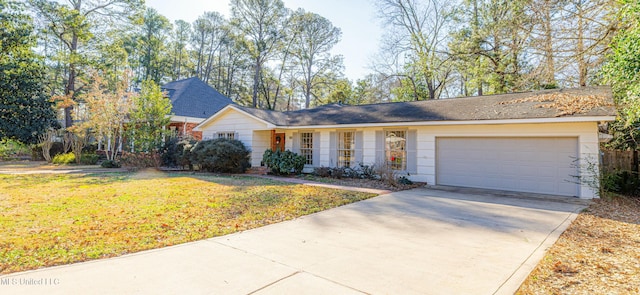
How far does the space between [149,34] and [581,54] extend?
37184 mm

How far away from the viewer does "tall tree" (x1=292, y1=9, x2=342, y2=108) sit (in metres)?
30.5

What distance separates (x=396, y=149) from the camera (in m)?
12.0

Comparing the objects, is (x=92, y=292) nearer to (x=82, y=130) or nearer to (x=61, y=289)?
(x=61, y=289)

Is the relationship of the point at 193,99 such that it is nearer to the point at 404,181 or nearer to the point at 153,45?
the point at 153,45

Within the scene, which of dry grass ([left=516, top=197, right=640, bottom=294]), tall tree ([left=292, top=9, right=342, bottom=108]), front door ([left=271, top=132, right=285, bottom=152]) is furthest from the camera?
tall tree ([left=292, top=9, right=342, bottom=108])

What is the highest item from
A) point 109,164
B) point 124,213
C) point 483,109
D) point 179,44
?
point 179,44

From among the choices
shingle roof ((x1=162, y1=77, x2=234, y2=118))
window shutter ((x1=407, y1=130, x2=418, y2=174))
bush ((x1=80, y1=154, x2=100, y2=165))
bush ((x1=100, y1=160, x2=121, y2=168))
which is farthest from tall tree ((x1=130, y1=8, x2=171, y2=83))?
window shutter ((x1=407, y1=130, x2=418, y2=174))

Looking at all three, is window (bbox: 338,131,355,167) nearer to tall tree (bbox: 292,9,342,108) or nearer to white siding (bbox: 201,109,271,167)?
white siding (bbox: 201,109,271,167)

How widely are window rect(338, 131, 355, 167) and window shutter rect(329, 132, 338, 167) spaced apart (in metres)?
0.14

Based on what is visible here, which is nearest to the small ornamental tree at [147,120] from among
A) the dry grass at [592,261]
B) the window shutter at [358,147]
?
the window shutter at [358,147]

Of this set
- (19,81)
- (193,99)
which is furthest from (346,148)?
(19,81)

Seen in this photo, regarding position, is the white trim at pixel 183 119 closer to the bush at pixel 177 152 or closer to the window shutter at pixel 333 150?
the bush at pixel 177 152

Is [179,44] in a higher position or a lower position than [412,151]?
higher

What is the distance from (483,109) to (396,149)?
3362 millimetres
